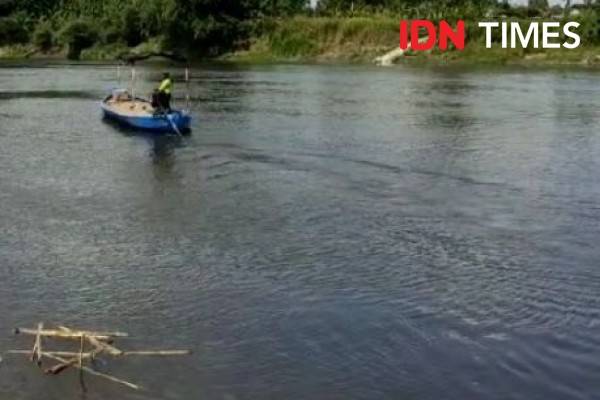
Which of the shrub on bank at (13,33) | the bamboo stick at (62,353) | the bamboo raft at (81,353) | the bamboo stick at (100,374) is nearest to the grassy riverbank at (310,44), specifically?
the shrub on bank at (13,33)

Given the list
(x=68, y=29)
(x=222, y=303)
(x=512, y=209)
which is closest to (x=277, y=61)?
(x=68, y=29)

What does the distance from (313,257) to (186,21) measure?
93.6 m

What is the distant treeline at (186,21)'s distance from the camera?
107125 millimetres

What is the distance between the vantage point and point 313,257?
17.7 meters

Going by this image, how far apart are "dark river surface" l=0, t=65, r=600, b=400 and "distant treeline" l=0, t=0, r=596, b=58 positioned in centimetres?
7170

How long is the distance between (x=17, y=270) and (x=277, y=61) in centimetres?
8874

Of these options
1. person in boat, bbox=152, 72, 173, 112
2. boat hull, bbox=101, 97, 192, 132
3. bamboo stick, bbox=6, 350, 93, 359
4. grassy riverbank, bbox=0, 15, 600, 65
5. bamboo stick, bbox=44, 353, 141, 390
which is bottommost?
bamboo stick, bbox=44, 353, 141, 390

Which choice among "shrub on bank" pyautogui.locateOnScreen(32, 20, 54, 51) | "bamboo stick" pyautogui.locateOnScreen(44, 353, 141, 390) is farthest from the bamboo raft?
"shrub on bank" pyautogui.locateOnScreen(32, 20, 54, 51)

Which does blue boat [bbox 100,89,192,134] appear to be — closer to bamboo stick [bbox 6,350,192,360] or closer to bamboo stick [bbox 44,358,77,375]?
bamboo stick [bbox 6,350,192,360]

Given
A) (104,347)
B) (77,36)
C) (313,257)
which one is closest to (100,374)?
(104,347)

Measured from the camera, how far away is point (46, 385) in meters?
11.3

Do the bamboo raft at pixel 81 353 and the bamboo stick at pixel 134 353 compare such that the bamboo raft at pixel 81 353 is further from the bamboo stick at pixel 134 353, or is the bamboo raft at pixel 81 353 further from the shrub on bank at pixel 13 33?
the shrub on bank at pixel 13 33

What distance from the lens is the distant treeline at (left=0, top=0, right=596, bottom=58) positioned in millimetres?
107125

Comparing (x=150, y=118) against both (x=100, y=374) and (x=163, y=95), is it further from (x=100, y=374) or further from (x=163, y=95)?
(x=100, y=374)
